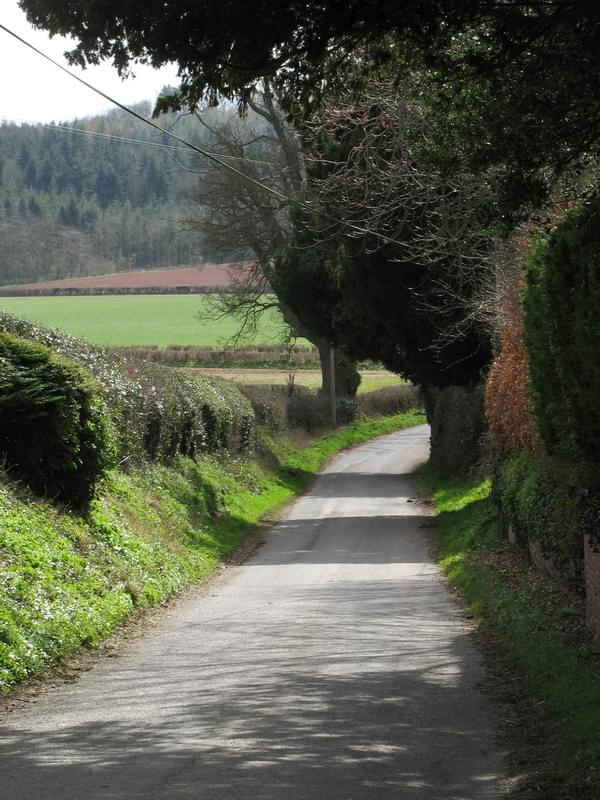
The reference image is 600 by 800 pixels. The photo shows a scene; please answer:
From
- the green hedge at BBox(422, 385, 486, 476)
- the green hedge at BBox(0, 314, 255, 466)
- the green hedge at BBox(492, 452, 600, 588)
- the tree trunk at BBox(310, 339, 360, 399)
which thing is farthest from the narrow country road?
the tree trunk at BBox(310, 339, 360, 399)

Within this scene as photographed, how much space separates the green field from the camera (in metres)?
74.7

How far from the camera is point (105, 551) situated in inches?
645

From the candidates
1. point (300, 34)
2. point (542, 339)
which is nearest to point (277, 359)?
point (542, 339)

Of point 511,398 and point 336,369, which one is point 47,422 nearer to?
point 511,398

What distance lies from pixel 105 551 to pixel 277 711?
7794mm

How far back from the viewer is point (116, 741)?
26.5 ft

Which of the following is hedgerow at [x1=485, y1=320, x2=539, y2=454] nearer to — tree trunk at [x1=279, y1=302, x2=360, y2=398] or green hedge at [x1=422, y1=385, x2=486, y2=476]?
green hedge at [x1=422, y1=385, x2=486, y2=476]

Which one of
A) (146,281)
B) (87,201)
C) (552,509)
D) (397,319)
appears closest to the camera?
(552,509)

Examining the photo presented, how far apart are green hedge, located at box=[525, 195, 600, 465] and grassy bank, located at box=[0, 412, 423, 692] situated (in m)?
5.79

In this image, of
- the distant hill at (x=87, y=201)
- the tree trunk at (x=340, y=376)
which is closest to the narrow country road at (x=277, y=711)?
the tree trunk at (x=340, y=376)

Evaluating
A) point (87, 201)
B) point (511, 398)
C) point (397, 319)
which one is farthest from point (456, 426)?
point (87, 201)

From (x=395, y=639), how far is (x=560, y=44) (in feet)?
21.9

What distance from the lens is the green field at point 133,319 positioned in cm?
7469

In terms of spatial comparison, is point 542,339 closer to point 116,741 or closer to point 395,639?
point 395,639
